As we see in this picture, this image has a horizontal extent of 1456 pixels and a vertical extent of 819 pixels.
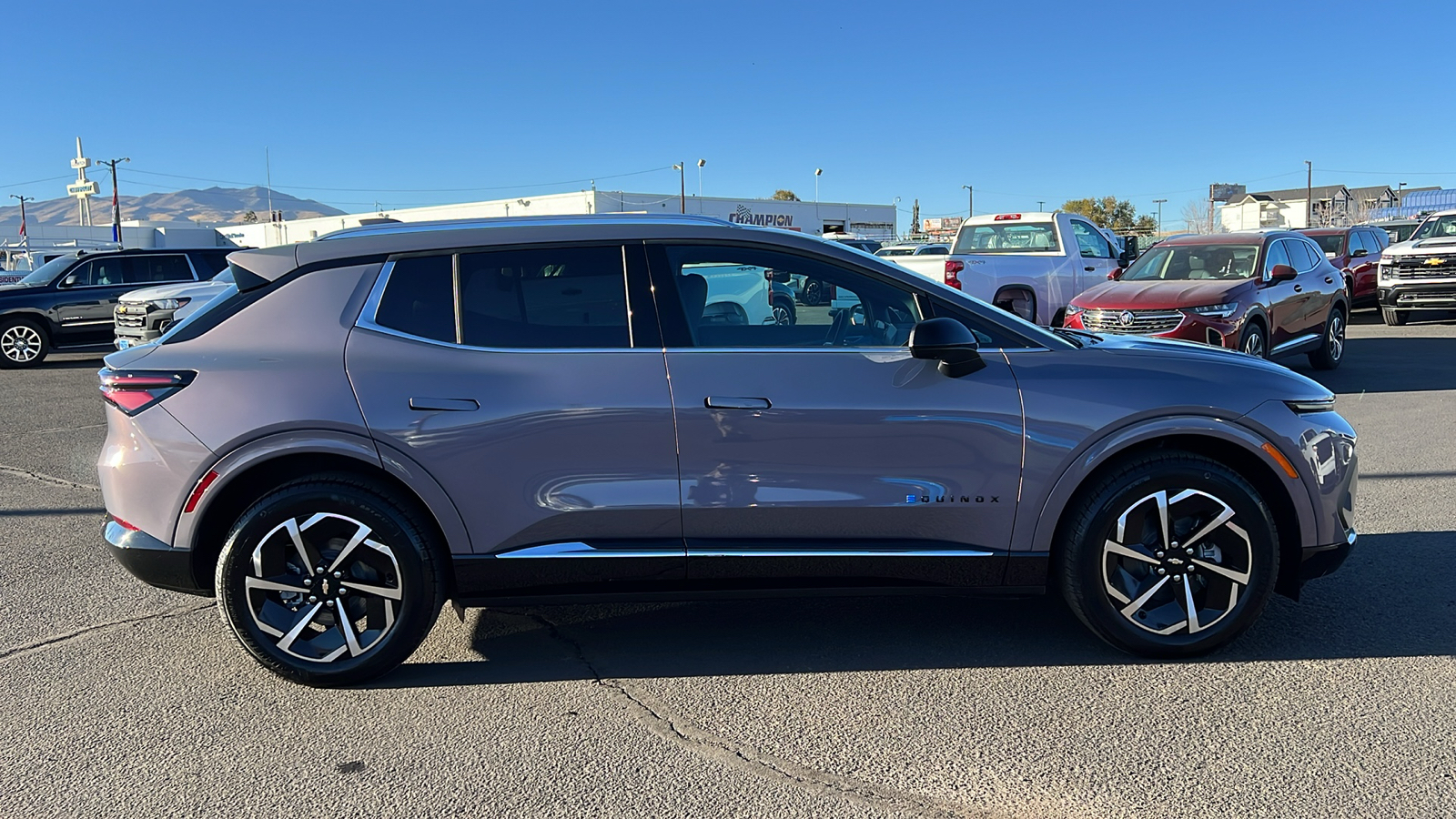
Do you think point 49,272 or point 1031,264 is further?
point 49,272

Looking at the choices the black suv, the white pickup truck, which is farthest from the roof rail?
the black suv

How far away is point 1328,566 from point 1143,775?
1.47 meters

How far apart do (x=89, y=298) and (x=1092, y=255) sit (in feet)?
49.0

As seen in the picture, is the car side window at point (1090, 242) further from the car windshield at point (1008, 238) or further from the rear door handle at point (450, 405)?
the rear door handle at point (450, 405)

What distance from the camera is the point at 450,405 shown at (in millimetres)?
3762

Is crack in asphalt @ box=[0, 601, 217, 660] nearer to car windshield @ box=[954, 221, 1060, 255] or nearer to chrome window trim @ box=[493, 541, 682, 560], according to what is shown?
chrome window trim @ box=[493, 541, 682, 560]

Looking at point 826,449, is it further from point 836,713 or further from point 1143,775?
point 1143,775

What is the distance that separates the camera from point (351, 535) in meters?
3.82

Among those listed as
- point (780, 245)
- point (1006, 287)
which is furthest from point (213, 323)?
point (1006, 287)

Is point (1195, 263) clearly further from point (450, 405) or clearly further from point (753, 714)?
point (450, 405)

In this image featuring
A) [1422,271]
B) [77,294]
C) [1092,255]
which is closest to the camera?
[1092,255]

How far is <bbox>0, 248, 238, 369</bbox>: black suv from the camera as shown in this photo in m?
16.4

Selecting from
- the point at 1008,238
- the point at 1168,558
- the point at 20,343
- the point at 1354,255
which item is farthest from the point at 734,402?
the point at 1354,255

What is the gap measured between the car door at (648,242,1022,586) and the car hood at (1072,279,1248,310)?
7.72 metres
